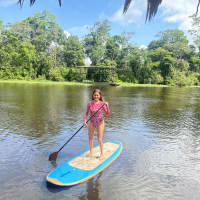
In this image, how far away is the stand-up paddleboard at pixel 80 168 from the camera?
4.41m

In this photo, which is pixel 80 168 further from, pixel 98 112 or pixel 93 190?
pixel 98 112

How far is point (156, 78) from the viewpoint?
188ft

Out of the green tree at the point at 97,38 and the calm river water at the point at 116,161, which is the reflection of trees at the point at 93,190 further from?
the green tree at the point at 97,38

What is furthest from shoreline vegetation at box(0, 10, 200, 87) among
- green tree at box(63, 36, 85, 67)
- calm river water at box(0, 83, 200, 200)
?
calm river water at box(0, 83, 200, 200)

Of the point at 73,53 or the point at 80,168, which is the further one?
the point at 73,53

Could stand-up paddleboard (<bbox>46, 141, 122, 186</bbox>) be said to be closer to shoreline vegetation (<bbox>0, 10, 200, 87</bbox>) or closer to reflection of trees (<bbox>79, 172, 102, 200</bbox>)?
reflection of trees (<bbox>79, 172, 102, 200</bbox>)

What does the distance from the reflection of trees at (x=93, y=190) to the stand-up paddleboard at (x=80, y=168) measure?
0.61 ft

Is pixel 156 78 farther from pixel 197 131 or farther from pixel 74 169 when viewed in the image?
pixel 74 169

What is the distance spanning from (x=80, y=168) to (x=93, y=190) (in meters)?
0.59

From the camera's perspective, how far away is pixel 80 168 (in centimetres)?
487

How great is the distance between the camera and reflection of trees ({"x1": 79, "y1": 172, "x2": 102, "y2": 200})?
4.25m

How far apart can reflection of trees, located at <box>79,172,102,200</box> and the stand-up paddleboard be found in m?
0.19

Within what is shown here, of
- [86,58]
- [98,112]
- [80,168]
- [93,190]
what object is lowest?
[93,190]

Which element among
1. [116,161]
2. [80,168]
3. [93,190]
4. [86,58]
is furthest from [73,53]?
[93,190]
